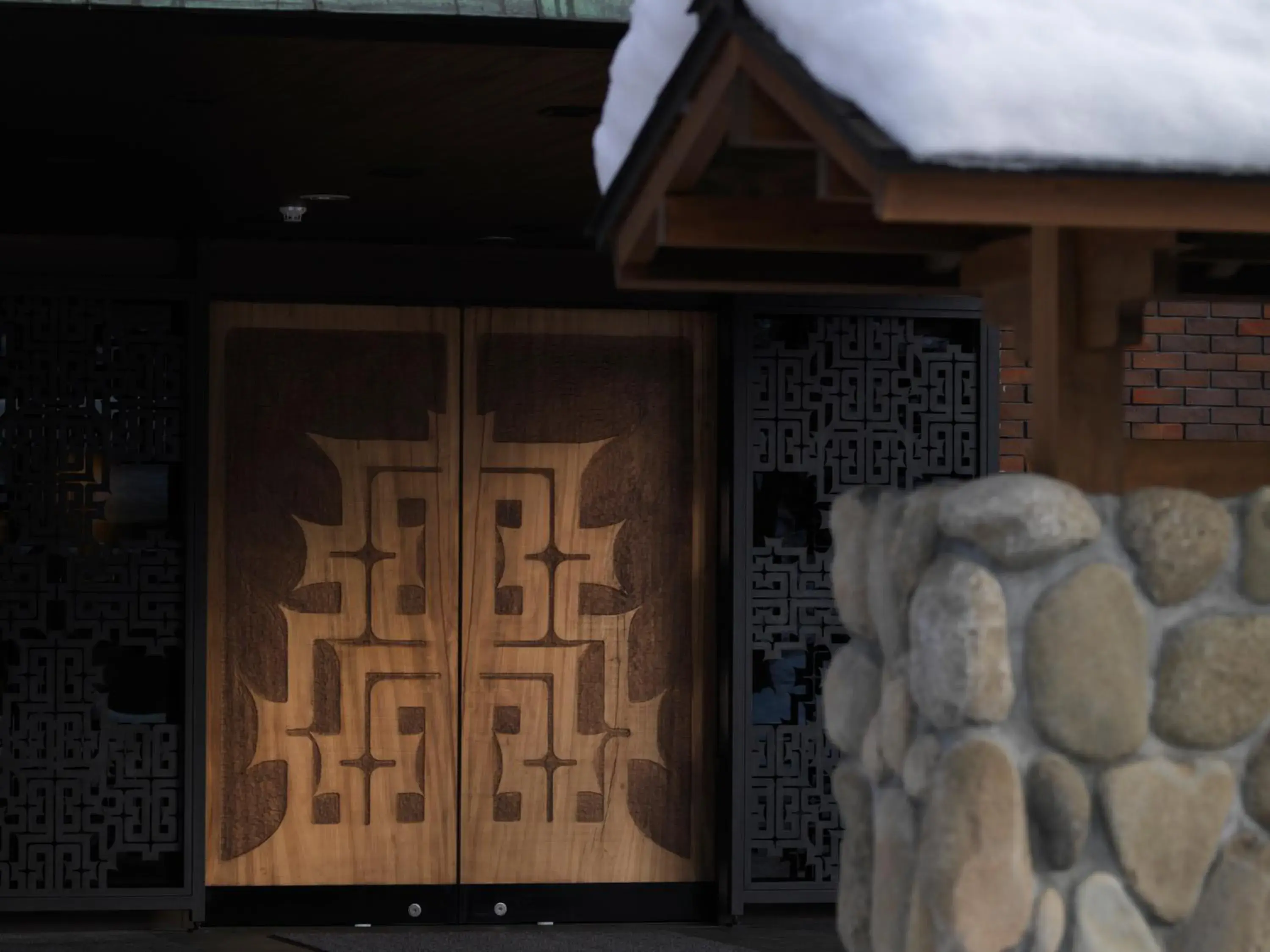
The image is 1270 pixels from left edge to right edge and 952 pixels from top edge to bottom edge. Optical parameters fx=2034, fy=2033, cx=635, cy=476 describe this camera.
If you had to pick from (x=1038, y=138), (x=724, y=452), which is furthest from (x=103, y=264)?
(x=1038, y=138)

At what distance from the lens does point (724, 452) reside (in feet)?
26.3

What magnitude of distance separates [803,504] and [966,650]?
4898mm

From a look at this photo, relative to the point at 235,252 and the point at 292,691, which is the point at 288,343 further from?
the point at 292,691

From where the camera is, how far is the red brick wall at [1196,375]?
805 cm

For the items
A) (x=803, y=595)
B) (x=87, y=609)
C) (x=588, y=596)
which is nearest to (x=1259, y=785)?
(x=803, y=595)

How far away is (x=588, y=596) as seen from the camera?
26.6ft

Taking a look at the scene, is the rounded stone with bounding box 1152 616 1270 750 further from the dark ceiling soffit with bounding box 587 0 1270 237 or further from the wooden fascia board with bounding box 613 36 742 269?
the wooden fascia board with bounding box 613 36 742 269

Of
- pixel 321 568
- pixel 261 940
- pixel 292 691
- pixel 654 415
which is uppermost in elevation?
pixel 654 415

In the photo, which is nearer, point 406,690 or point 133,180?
point 133,180

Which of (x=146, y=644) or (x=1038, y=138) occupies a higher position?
(x=1038, y=138)

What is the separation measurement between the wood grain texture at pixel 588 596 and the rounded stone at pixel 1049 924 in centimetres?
495

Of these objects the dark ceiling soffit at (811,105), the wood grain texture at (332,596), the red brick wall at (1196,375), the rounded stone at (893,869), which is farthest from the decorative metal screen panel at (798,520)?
the rounded stone at (893,869)

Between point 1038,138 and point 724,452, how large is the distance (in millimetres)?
5175

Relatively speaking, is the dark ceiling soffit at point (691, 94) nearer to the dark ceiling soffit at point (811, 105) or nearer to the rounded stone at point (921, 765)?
the dark ceiling soffit at point (811, 105)
